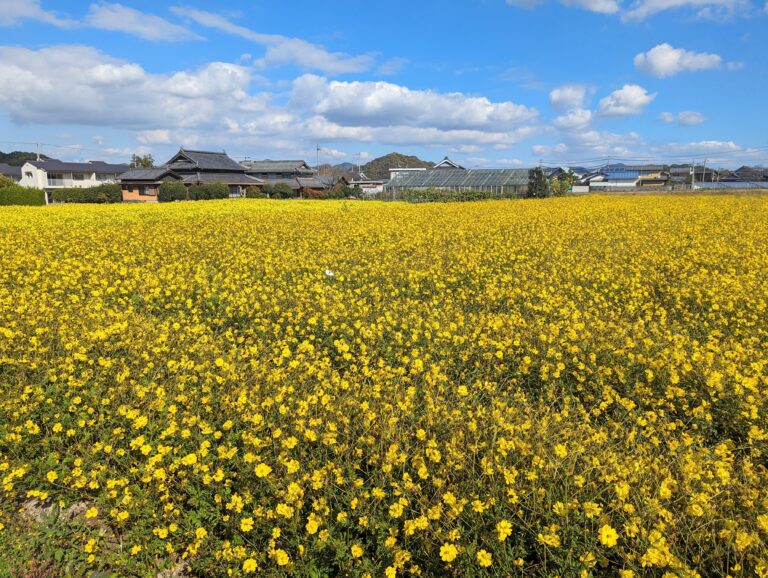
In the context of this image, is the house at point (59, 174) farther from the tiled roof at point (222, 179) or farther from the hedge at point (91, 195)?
the tiled roof at point (222, 179)

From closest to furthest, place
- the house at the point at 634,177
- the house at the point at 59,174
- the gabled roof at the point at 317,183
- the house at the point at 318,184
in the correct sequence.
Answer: the house at the point at 59,174
the house at the point at 318,184
the gabled roof at the point at 317,183
the house at the point at 634,177

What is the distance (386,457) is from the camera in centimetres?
307

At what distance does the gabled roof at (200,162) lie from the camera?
4897 centimetres

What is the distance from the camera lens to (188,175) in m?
48.1

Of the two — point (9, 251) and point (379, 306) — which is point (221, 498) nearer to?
point (379, 306)

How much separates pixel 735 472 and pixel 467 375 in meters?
2.29

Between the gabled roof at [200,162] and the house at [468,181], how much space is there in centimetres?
1822

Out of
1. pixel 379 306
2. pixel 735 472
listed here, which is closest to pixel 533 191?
pixel 379 306

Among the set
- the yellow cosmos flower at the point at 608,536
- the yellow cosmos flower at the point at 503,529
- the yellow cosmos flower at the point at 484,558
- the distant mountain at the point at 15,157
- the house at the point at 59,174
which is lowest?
the yellow cosmos flower at the point at 484,558

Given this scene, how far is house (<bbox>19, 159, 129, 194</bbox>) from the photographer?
5650 centimetres

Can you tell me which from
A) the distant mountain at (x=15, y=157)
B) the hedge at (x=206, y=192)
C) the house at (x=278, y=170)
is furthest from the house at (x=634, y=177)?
the distant mountain at (x=15, y=157)

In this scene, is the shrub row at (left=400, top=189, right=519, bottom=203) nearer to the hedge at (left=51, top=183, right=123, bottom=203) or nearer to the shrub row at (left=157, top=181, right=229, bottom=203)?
the shrub row at (left=157, top=181, right=229, bottom=203)

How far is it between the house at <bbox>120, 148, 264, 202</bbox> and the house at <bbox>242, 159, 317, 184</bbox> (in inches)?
364

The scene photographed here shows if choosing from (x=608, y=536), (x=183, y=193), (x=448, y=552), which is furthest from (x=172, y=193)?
(x=608, y=536)
